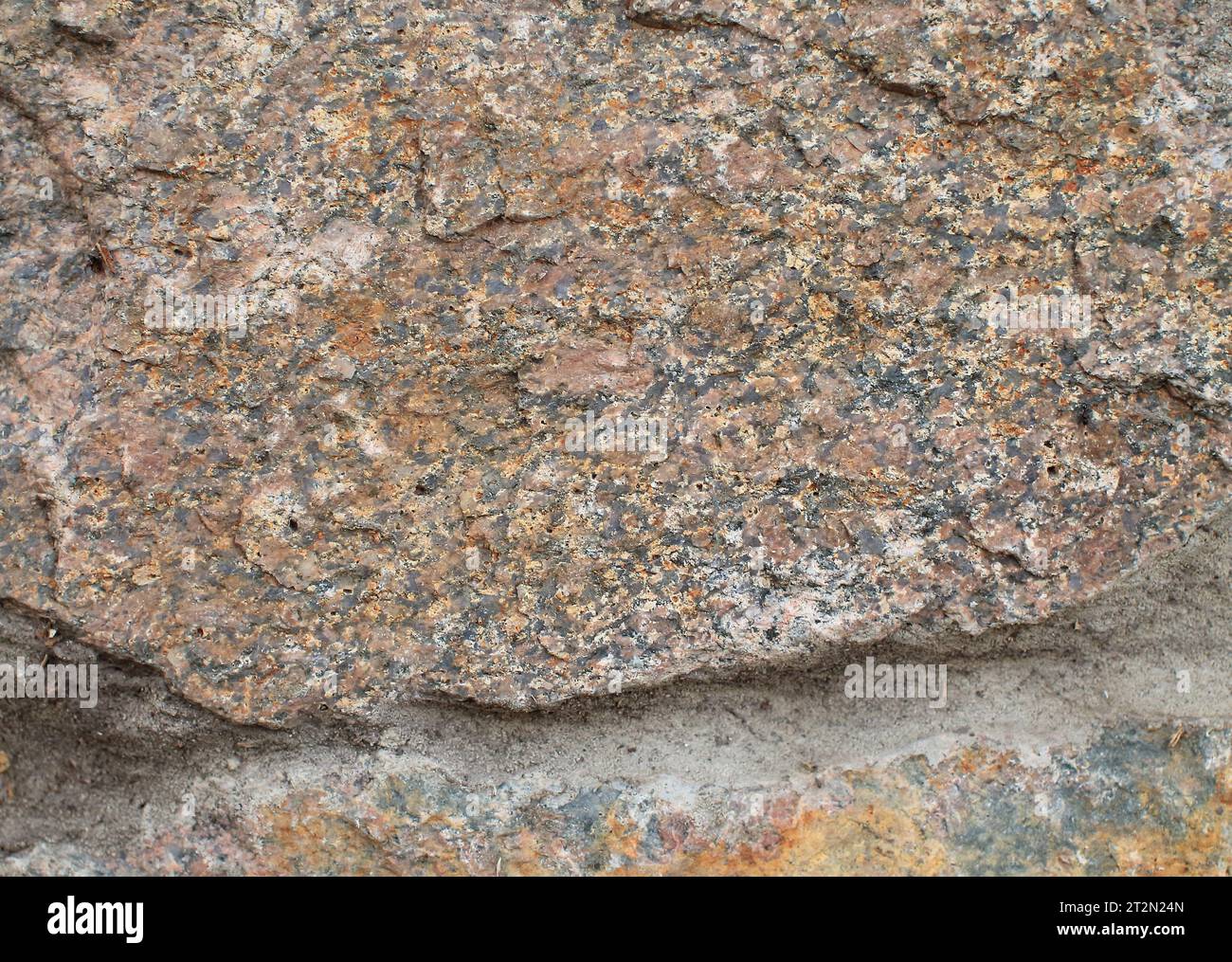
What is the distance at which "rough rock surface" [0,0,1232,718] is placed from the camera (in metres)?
1.04

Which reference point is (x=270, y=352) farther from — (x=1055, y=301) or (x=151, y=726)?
(x=1055, y=301)

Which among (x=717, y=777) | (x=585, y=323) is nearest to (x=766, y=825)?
(x=717, y=777)

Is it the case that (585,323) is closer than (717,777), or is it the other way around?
(585,323)

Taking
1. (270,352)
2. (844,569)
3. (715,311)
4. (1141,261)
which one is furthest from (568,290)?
(1141,261)

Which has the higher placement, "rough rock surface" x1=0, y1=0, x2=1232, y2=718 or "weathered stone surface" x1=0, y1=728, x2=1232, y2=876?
"rough rock surface" x1=0, y1=0, x2=1232, y2=718

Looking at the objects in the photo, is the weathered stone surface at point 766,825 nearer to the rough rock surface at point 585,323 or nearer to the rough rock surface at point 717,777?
the rough rock surface at point 717,777

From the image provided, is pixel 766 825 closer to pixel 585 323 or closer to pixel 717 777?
pixel 717 777

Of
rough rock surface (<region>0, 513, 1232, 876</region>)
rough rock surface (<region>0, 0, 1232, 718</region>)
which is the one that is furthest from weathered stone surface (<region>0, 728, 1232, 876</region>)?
rough rock surface (<region>0, 0, 1232, 718</region>)

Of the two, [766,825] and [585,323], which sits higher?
[585,323]

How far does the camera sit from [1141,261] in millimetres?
1079

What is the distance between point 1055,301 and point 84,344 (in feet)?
3.25

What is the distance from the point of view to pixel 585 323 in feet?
3.58

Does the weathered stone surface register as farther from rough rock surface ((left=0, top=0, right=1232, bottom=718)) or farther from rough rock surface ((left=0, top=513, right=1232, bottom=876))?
rough rock surface ((left=0, top=0, right=1232, bottom=718))

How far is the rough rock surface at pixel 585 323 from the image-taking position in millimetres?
1044
